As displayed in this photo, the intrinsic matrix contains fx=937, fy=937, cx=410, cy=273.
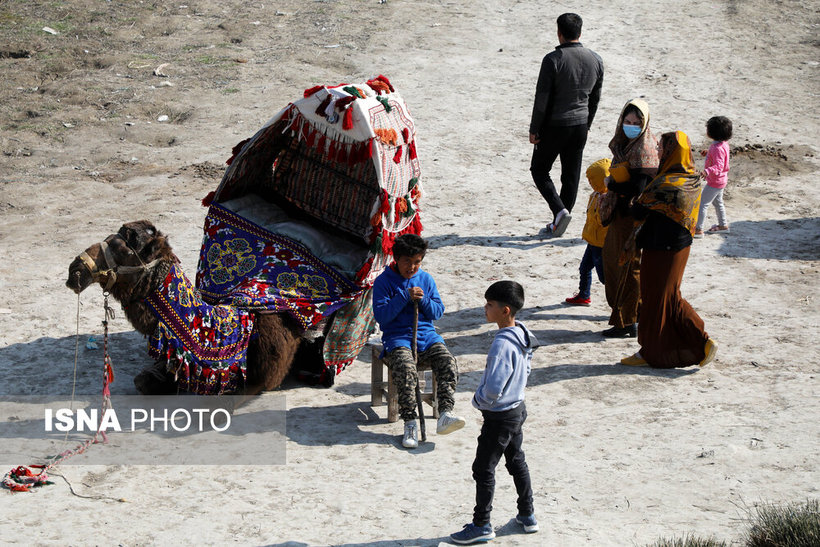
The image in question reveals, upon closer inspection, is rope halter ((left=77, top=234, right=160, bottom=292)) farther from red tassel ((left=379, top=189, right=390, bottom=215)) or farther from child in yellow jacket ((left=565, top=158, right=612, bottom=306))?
child in yellow jacket ((left=565, top=158, right=612, bottom=306))

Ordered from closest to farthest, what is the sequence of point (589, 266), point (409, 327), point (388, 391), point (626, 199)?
point (409, 327)
point (388, 391)
point (626, 199)
point (589, 266)

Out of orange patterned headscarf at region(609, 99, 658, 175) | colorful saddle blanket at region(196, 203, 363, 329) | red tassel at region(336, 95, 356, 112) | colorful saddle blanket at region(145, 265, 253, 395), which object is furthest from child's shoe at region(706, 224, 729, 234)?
colorful saddle blanket at region(145, 265, 253, 395)

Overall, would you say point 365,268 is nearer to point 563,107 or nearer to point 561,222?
point 561,222

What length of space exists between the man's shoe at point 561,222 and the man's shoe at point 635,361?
2.84m

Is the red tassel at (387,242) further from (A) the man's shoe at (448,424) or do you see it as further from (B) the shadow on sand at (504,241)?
(B) the shadow on sand at (504,241)

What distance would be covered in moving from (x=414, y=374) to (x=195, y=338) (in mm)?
1610

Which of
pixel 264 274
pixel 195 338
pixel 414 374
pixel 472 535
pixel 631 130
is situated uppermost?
pixel 631 130

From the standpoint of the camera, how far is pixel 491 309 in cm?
532

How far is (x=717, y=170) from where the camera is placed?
10531 millimetres

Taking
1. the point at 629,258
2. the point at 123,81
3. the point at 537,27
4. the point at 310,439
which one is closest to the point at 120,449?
the point at 310,439

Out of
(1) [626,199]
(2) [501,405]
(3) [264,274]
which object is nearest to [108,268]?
(3) [264,274]

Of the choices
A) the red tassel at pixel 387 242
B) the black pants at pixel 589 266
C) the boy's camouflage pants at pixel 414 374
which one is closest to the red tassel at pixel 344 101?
the red tassel at pixel 387 242

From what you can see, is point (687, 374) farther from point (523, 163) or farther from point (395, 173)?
point (523, 163)

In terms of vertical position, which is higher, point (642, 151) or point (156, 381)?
point (642, 151)
